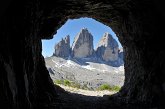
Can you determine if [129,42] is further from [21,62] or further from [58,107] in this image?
[21,62]

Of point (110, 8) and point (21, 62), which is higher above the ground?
point (110, 8)

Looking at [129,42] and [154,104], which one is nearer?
[154,104]

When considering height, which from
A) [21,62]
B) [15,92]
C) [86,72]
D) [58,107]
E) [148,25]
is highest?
[148,25]

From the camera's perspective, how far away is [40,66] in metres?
15.6

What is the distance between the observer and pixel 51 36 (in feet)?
63.2

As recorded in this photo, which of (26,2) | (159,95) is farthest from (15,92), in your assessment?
(159,95)

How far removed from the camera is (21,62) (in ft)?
30.8

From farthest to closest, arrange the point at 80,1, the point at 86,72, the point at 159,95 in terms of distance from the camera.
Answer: the point at 86,72
the point at 80,1
the point at 159,95

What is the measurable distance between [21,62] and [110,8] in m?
6.87

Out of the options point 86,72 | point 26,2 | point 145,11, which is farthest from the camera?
point 86,72

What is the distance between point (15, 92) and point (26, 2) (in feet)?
8.84

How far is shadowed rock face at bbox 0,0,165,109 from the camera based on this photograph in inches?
324

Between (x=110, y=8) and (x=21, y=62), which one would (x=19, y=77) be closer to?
(x=21, y=62)

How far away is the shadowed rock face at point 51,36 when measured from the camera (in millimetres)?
→ 8234
